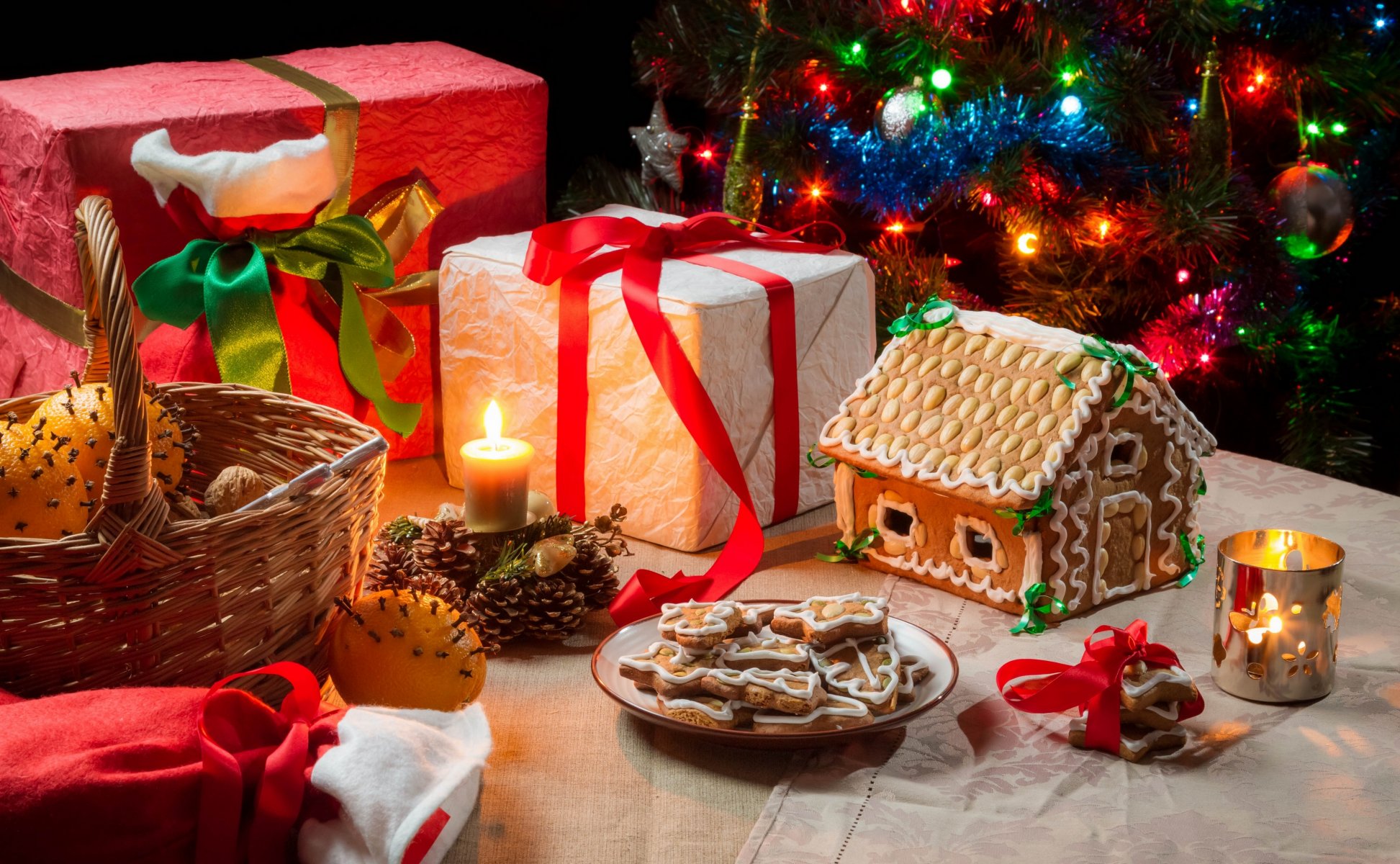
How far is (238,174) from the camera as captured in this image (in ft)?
4.66

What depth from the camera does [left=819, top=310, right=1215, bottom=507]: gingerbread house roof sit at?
1.30m

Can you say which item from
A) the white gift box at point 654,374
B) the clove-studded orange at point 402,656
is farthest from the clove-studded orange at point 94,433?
the white gift box at point 654,374

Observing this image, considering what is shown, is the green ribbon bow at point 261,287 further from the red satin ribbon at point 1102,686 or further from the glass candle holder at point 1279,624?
the glass candle holder at point 1279,624

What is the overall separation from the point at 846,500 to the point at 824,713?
0.43 metres

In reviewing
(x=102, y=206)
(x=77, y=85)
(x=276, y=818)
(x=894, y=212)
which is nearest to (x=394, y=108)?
(x=77, y=85)

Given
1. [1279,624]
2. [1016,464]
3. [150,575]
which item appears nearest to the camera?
[150,575]

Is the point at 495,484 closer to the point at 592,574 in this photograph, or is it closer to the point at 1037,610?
the point at 592,574

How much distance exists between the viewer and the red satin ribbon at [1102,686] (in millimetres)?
1120

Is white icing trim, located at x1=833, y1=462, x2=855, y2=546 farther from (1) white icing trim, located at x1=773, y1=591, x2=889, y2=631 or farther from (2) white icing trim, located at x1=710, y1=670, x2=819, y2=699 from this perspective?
(2) white icing trim, located at x1=710, y1=670, x2=819, y2=699

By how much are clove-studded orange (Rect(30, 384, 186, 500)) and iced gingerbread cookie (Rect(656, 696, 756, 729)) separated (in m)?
0.45

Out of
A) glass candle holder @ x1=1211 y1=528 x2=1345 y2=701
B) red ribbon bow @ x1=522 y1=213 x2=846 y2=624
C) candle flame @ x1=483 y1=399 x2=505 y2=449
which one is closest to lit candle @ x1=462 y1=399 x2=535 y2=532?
candle flame @ x1=483 y1=399 x2=505 y2=449

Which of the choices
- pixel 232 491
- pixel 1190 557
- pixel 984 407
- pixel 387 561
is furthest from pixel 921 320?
pixel 232 491

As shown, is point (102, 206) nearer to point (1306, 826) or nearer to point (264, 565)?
point (264, 565)

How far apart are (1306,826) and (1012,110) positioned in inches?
42.0
